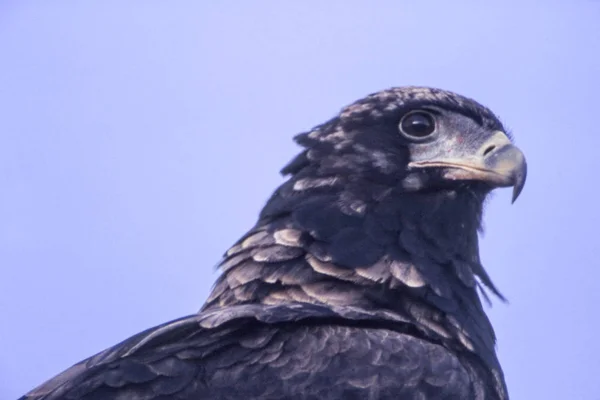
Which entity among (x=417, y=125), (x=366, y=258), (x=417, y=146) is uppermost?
(x=417, y=125)

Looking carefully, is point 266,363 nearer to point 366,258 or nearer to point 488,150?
point 366,258

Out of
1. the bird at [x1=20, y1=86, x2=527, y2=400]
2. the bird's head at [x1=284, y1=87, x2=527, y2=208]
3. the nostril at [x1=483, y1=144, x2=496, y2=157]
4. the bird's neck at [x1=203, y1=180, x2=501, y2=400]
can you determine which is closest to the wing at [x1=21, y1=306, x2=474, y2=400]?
the bird at [x1=20, y1=86, x2=527, y2=400]

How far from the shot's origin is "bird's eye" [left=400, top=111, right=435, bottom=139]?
834 centimetres

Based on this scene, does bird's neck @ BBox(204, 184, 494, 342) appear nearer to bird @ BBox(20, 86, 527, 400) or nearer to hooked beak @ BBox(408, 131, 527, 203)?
bird @ BBox(20, 86, 527, 400)

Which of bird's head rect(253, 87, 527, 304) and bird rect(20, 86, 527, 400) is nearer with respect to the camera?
bird rect(20, 86, 527, 400)

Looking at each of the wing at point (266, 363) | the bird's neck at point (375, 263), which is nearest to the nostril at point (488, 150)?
the bird's neck at point (375, 263)

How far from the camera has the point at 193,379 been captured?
6.63m

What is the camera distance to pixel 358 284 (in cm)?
765

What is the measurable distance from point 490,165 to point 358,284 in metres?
1.24

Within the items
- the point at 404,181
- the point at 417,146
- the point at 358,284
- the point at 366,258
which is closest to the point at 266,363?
the point at 358,284

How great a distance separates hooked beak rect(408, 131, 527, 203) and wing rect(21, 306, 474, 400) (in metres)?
1.44

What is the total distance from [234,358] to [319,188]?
1808mm

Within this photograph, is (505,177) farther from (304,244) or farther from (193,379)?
(193,379)

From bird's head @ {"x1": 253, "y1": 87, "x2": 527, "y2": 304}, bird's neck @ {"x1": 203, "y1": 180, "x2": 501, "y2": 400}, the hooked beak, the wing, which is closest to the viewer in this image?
the wing
